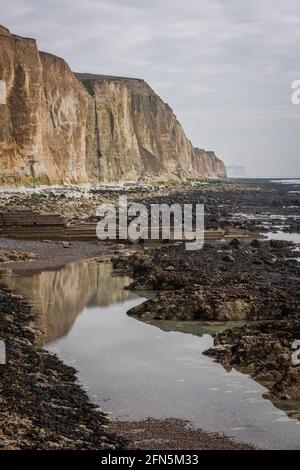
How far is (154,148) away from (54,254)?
366 ft

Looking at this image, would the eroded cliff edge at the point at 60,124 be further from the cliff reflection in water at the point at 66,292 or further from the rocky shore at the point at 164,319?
the cliff reflection in water at the point at 66,292

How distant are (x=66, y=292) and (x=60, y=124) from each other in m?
59.5

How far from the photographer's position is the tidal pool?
379 inches

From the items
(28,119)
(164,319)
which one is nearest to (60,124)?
(28,119)

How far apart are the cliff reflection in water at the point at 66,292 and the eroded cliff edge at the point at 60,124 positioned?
37184 millimetres

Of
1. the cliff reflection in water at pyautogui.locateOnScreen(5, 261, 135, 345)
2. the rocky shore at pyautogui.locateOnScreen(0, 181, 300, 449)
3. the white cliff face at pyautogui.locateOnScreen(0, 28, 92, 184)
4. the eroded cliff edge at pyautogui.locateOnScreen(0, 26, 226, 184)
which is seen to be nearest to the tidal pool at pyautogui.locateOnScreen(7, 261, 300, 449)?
the cliff reflection in water at pyautogui.locateOnScreen(5, 261, 135, 345)

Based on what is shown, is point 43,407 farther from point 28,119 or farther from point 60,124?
point 60,124

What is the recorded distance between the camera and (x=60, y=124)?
76750 millimetres

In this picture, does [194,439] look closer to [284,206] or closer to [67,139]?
[284,206]

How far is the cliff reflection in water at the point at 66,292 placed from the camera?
15.5 meters

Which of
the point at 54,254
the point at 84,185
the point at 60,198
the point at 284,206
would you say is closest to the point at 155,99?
the point at 84,185

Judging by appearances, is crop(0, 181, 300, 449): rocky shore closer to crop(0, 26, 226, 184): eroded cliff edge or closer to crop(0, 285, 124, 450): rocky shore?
crop(0, 285, 124, 450): rocky shore

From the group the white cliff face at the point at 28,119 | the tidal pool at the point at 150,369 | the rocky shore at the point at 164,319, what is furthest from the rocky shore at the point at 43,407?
the white cliff face at the point at 28,119

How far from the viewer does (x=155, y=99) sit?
142875 mm
